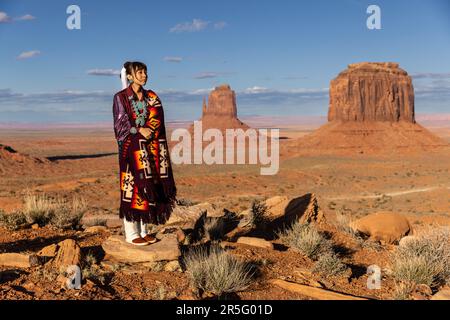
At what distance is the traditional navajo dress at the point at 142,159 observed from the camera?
612cm

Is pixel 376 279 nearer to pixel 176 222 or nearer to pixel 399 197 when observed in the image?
pixel 176 222

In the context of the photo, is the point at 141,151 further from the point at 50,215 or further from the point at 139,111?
the point at 50,215

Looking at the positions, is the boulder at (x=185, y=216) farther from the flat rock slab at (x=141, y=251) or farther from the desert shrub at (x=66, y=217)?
the flat rock slab at (x=141, y=251)

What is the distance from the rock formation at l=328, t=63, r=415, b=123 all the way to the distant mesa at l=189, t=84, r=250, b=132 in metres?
39.0

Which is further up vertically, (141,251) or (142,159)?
(142,159)

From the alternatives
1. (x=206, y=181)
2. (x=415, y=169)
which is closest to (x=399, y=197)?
(x=206, y=181)

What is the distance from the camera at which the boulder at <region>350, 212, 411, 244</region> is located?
12266 mm

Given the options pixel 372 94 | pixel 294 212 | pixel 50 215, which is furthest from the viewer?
pixel 372 94

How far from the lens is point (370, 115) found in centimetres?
9544

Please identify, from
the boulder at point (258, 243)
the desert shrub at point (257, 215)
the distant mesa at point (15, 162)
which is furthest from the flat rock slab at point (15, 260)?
the distant mesa at point (15, 162)

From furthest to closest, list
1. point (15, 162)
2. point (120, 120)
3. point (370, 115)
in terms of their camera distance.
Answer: point (370, 115) → point (15, 162) → point (120, 120)

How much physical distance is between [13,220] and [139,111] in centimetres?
455

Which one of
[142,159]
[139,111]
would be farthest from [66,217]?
[139,111]
